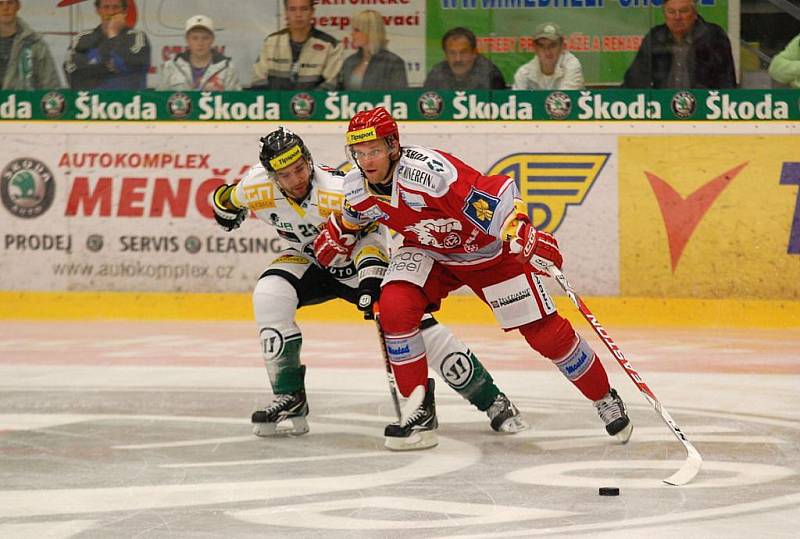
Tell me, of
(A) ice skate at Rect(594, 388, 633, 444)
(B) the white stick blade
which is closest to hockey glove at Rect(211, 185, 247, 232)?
(A) ice skate at Rect(594, 388, 633, 444)

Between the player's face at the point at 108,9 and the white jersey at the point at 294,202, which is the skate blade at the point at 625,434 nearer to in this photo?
the white jersey at the point at 294,202

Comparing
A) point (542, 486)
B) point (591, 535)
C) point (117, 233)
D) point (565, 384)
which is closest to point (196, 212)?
point (117, 233)

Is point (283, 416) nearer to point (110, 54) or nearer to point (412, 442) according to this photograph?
point (412, 442)

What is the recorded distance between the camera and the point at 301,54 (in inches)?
375

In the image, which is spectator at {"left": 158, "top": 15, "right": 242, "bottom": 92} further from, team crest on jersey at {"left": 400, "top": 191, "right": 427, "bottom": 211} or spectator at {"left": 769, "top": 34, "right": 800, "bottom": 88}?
team crest on jersey at {"left": 400, "top": 191, "right": 427, "bottom": 211}

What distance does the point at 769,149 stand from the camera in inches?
351

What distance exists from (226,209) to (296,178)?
437 millimetres

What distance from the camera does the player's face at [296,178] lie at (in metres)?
5.51

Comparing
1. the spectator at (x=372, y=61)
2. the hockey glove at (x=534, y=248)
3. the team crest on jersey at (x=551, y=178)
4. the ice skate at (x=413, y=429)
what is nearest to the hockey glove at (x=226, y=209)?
the ice skate at (x=413, y=429)

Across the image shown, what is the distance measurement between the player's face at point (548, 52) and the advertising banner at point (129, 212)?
28.2 inches

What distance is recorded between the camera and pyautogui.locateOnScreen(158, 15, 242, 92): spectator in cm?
961

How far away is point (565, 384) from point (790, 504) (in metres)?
2.53

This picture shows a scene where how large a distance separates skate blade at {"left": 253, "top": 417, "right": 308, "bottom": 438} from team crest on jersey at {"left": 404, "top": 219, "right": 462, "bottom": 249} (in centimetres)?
92

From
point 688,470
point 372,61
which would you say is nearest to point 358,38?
point 372,61
